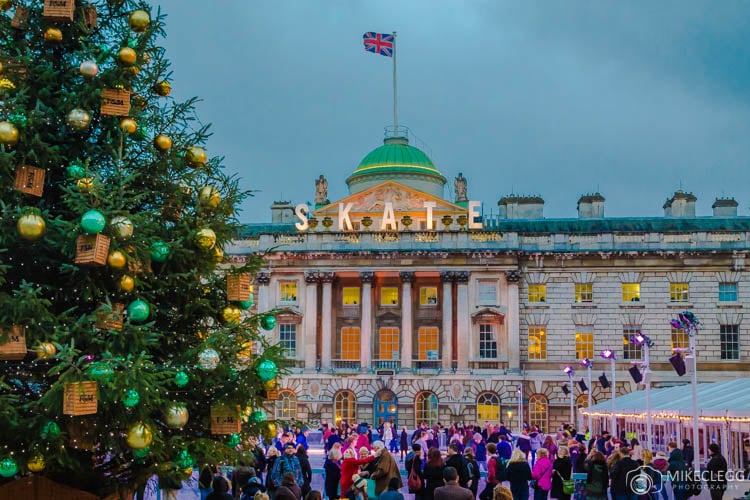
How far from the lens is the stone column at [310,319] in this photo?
58.2 m

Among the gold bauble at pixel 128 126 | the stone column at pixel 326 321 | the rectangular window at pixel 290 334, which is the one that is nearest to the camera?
the gold bauble at pixel 128 126

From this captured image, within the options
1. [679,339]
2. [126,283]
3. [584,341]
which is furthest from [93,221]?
[679,339]

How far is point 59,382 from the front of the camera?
9.13 meters

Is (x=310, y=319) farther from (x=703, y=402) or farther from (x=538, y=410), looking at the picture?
(x=703, y=402)

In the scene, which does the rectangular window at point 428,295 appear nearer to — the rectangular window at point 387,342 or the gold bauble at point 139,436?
the rectangular window at point 387,342

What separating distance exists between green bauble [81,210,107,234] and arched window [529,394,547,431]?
49.8 meters

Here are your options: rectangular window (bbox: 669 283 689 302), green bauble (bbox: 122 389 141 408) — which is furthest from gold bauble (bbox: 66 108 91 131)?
rectangular window (bbox: 669 283 689 302)

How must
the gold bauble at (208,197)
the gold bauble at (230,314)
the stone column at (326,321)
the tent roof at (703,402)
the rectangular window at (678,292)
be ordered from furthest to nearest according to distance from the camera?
the stone column at (326,321)
the rectangular window at (678,292)
the tent roof at (703,402)
the gold bauble at (230,314)
the gold bauble at (208,197)

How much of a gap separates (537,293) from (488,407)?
7.86 metres

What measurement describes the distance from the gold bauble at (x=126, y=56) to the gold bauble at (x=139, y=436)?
4.17 m

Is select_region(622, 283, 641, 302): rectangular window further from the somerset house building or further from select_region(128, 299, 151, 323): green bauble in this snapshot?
select_region(128, 299, 151, 323): green bauble

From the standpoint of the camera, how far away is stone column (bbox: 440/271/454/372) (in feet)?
189

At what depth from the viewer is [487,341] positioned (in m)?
57.8

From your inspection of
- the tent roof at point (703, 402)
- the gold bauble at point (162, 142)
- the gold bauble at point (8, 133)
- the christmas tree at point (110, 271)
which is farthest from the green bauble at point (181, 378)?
the tent roof at point (703, 402)
